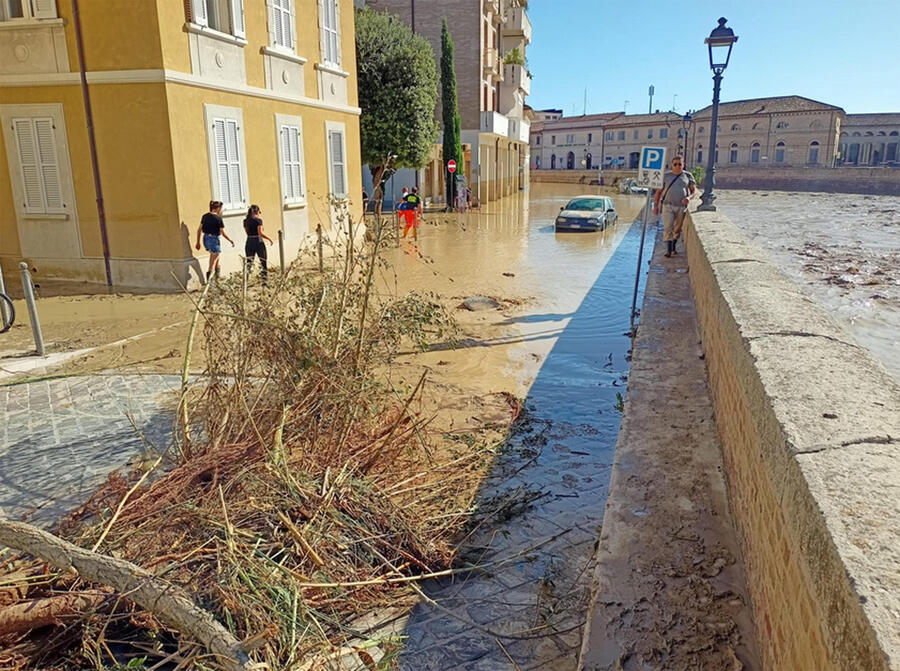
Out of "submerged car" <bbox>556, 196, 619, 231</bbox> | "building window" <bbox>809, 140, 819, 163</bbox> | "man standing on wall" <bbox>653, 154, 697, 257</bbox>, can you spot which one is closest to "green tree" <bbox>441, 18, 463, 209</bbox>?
"submerged car" <bbox>556, 196, 619, 231</bbox>

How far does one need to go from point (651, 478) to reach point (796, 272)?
14.3 metres

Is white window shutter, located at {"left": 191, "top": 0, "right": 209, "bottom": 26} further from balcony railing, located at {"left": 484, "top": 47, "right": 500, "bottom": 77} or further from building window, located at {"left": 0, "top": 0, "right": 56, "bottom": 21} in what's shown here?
balcony railing, located at {"left": 484, "top": 47, "right": 500, "bottom": 77}

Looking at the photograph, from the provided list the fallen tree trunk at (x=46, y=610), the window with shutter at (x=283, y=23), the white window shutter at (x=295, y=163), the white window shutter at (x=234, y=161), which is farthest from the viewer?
the white window shutter at (x=295, y=163)

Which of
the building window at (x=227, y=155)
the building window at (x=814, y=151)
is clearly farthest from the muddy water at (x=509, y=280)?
the building window at (x=814, y=151)

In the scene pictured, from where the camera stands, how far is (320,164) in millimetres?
17094

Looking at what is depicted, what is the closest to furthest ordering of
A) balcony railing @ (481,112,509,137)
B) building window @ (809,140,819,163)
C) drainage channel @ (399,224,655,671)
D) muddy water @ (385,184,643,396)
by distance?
drainage channel @ (399,224,655,671) → muddy water @ (385,184,643,396) → balcony railing @ (481,112,509,137) → building window @ (809,140,819,163)

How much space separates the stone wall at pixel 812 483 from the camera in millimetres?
1521

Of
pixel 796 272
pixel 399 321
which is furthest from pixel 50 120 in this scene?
pixel 796 272

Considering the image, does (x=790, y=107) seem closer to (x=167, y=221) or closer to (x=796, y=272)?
(x=796, y=272)

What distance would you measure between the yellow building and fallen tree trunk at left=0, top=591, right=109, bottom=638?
31.2ft

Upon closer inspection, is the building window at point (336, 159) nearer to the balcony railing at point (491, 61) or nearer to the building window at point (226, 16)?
the building window at point (226, 16)

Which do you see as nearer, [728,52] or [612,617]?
[612,617]

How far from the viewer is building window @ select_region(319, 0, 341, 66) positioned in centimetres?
1666

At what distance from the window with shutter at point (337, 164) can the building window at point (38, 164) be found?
6839 millimetres
